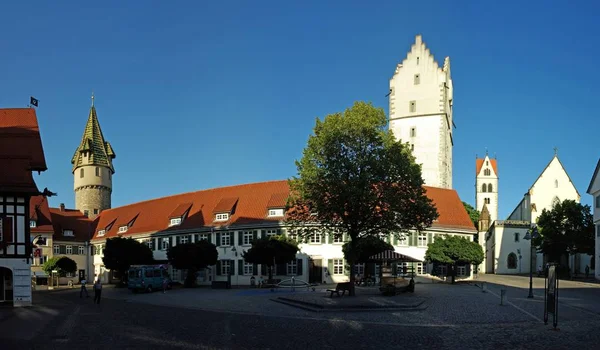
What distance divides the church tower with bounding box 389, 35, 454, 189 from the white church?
950 cm

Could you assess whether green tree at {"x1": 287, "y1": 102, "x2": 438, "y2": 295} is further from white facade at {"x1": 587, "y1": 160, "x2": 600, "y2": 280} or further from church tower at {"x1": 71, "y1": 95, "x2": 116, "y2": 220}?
church tower at {"x1": 71, "y1": 95, "x2": 116, "y2": 220}

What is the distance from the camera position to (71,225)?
8112cm

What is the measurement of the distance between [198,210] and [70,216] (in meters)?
26.2

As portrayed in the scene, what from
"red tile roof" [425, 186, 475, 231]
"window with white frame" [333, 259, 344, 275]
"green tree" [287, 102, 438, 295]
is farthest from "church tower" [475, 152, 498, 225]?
"green tree" [287, 102, 438, 295]

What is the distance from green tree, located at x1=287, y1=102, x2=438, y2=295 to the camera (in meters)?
31.8

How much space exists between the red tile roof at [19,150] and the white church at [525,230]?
186 feet

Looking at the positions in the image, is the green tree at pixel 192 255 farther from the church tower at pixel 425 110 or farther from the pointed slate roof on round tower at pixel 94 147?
the pointed slate roof on round tower at pixel 94 147

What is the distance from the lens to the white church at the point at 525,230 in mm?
79812

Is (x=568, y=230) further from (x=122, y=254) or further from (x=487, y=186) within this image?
(x=487, y=186)

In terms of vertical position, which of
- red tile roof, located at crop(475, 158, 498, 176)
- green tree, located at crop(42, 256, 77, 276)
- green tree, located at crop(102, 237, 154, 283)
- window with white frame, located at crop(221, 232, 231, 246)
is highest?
red tile roof, located at crop(475, 158, 498, 176)

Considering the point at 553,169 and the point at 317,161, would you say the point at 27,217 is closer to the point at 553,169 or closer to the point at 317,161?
the point at 317,161

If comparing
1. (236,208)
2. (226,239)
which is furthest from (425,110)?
(226,239)

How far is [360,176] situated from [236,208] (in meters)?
33.2

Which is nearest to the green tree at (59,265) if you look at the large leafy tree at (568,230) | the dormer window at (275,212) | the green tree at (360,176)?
the dormer window at (275,212)
